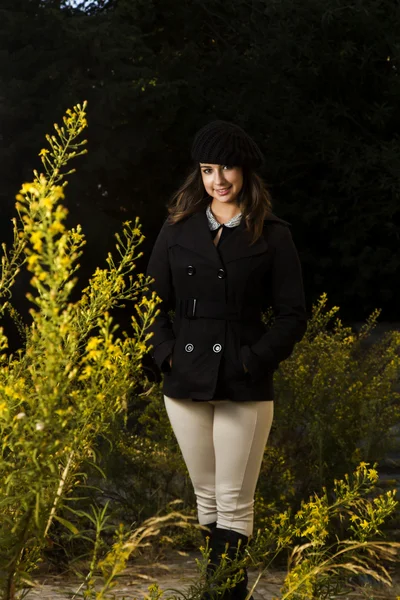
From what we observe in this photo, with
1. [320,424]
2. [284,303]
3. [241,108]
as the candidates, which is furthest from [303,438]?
[241,108]

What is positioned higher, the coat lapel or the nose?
the nose

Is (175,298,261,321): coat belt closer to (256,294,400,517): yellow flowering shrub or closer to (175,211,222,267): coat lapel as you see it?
(175,211,222,267): coat lapel

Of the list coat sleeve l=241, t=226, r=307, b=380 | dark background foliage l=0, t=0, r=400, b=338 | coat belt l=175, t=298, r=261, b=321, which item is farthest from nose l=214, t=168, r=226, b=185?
dark background foliage l=0, t=0, r=400, b=338

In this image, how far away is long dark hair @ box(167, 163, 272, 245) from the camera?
10.6 ft

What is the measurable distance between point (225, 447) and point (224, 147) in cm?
106

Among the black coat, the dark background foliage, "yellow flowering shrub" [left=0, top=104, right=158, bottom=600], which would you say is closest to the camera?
"yellow flowering shrub" [left=0, top=104, right=158, bottom=600]

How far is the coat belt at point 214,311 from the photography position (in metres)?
3.21

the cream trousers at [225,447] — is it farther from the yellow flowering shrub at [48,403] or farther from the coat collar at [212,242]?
the yellow flowering shrub at [48,403]

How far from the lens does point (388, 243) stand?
29.9 ft

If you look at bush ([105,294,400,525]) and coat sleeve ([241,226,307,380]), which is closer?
coat sleeve ([241,226,307,380])

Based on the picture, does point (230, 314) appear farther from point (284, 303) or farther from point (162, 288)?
point (162, 288)

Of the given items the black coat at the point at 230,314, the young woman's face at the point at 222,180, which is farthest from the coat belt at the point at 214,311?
the young woman's face at the point at 222,180

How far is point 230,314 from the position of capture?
127 inches

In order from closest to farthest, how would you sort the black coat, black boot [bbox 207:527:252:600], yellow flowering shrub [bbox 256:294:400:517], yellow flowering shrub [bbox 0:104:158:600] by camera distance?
yellow flowering shrub [bbox 0:104:158:600], the black coat, black boot [bbox 207:527:252:600], yellow flowering shrub [bbox 256:294:400:517]
